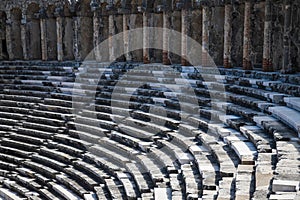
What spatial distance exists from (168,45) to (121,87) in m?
2.38

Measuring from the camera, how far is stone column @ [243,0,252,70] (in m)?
12.5

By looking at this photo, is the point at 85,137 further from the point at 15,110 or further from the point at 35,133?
the point at 15,110

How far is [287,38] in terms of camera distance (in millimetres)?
11445

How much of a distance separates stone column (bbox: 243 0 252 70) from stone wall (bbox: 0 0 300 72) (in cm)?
3

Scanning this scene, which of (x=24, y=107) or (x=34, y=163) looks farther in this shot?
(x=24, y=107)

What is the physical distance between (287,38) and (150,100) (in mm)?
4217

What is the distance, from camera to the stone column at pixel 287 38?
37.3 ft

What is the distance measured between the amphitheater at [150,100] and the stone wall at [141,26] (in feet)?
0.14

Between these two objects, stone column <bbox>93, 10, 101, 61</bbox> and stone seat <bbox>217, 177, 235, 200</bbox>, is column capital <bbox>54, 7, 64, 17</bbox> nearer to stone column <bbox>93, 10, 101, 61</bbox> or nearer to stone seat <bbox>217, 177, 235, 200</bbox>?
stone column <bbox>93, 10, 101, 61</bbox>

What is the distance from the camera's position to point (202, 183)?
7.42 m

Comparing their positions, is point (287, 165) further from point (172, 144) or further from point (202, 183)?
point (172, 144)

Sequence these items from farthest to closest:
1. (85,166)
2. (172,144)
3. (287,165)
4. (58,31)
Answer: (58,31)
(85,166)
(172,144)
(287,165)

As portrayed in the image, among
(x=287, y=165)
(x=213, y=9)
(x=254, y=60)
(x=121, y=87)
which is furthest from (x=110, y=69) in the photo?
(x=287, y=165)

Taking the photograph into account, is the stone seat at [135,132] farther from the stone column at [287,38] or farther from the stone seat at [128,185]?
the stone column at [287,38]
